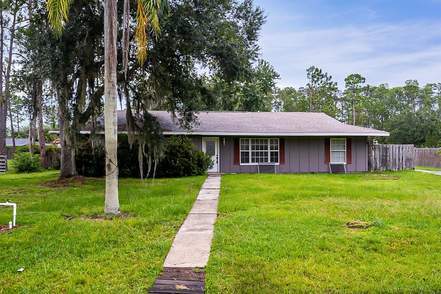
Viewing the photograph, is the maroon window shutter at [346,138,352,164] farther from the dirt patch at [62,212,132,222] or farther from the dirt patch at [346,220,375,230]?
the dirt patch at [62,212,132,222]

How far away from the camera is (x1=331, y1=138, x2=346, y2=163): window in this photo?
20562 mm

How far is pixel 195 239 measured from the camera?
6207 mm

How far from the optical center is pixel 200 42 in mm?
12094

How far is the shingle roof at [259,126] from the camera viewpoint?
18.9 m

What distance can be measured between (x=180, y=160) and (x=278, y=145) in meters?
5.61

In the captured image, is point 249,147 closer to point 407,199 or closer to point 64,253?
point 407,199

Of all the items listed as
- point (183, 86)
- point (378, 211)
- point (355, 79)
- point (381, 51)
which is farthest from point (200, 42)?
point (355, 79)

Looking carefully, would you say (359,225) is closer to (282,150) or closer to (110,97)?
(110,97)

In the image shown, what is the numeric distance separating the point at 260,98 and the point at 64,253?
26824mm

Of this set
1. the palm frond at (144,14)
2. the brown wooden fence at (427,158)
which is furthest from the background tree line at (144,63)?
the brown wooden fence at (427,158)

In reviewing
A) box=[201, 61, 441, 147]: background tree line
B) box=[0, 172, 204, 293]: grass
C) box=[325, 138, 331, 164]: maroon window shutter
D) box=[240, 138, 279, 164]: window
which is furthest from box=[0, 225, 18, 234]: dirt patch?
box=[325, 138, 331, 164]: maroon window shutter

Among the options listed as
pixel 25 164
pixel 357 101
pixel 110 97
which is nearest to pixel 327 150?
pixel 110 97

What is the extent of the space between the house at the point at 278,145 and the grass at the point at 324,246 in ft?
31.2

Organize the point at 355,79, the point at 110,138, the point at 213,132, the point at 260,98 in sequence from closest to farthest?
1. the point at 110,138
2. the point at 213,132
3. the point at 260,98
4. the point at 355,79
